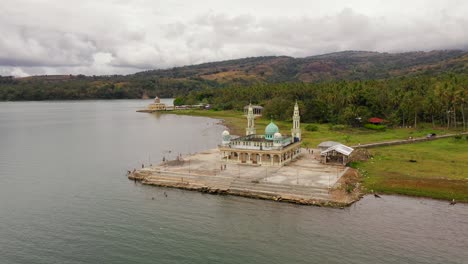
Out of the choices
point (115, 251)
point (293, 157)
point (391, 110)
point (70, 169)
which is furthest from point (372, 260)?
point (391, 110)

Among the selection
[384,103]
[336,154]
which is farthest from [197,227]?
[384,103]

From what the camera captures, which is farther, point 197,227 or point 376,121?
point 376,121

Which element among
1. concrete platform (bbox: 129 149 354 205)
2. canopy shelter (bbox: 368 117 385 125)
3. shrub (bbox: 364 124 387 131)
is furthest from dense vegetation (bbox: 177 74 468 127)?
concrete platform (bbox: 129 149 354 205)

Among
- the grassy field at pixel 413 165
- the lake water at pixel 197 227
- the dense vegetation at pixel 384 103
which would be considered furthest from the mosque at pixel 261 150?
the dense vegetation at pixel 384 103

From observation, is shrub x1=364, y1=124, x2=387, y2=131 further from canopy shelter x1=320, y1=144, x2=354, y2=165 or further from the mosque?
the mosque

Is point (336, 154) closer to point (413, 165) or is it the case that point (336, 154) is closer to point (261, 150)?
point (413, 165)
